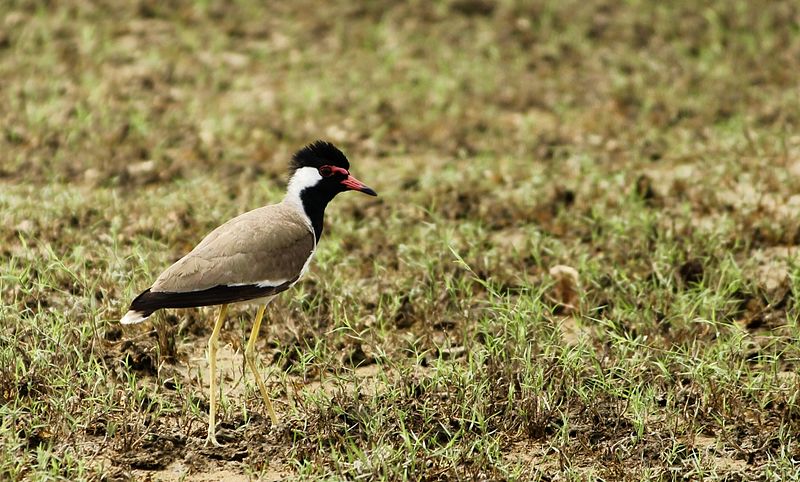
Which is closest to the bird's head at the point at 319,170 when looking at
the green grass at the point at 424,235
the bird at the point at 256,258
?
the bird at the point at 256,258

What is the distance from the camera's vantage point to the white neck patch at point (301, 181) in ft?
18.1

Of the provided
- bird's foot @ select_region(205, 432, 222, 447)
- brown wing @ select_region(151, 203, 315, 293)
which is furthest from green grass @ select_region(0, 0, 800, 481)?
brown wing @ select_region(151, 203, 315, 293)

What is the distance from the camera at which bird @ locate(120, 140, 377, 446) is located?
4.91m

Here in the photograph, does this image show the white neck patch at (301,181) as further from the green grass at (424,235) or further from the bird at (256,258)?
the green grass at (424,235)

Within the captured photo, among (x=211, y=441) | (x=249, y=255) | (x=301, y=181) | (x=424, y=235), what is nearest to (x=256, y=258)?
(x=249, y=255)

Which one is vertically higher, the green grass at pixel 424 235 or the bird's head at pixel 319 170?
the bird's head at pixel 319 170

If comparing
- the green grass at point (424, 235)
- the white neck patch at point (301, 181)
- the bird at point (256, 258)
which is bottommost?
the green grass at point (424, 235)

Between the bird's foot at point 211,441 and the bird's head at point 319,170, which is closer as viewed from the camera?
the bird's foot at point 211,441

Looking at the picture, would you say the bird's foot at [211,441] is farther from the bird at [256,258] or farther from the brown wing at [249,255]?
the brown wing at [249,255]

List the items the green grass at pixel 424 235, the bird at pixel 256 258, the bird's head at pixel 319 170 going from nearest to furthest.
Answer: the bird at pixel 256 258
the green grass at pixel 424 235
the bird's head at pixel 319 170

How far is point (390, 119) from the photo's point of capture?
31.1 ft

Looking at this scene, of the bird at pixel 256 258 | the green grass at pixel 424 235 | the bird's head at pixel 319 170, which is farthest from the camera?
the bird's head at pixel 319 170

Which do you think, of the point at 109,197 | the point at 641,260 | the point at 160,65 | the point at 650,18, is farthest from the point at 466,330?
the point at 650,18

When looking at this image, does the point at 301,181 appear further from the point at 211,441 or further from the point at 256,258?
the point at 211,441
